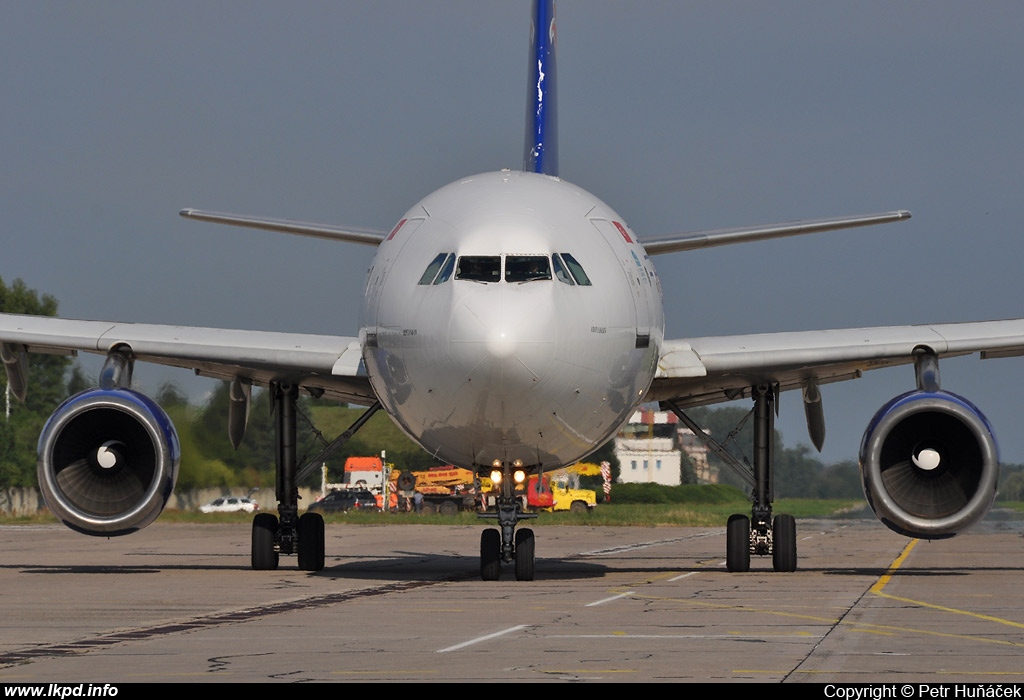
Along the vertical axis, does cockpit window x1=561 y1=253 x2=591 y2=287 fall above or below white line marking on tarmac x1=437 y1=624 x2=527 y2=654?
above

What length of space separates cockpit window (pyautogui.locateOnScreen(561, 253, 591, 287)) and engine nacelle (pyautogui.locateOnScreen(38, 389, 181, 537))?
5345mm

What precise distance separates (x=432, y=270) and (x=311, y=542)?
6017mm

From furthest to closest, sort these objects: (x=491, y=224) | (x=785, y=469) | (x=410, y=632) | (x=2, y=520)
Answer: (x=785, y=469) < (x=2, y=520) < (x=491, y=224) < (x=410, y=632)

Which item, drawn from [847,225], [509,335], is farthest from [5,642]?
Result: [847,225]

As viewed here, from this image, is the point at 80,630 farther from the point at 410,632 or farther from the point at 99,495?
the point at 99,495

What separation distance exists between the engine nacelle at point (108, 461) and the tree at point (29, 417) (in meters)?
25.3

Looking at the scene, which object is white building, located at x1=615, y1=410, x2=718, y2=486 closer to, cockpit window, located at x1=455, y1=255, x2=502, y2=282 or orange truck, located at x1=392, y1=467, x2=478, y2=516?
orange truck, located at x1=392, y1=467, x2=478, y2=516

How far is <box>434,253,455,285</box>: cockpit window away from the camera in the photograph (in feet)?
49.7

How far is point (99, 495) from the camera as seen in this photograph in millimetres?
17844

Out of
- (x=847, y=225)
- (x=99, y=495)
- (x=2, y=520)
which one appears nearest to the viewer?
(x=99, y=495)

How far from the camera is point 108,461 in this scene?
1770 cm

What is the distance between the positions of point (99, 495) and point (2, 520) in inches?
1187

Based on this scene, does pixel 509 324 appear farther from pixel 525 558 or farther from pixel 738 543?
pixel 738 543

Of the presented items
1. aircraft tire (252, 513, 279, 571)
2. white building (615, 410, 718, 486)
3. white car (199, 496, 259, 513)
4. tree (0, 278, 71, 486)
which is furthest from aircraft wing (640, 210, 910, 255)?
white building (615, 410, 718, 486)
